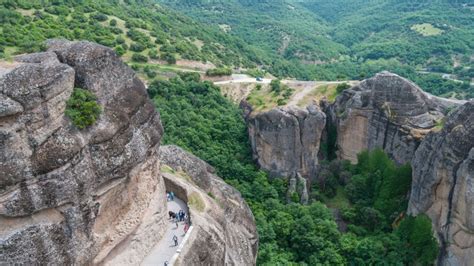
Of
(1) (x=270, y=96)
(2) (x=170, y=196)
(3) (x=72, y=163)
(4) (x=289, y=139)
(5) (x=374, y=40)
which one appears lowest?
(5) (x=374, y=40)

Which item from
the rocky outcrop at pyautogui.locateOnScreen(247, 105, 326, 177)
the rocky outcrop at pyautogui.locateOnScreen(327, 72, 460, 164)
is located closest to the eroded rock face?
the rocky outcrop at pyautogui.locateOnScreen(247, 105, 326, 177)

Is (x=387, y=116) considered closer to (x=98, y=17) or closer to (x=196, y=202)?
(x=196, y=202)

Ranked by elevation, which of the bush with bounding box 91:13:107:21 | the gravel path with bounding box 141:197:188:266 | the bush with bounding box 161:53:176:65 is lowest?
the bush with bounding box 161:53:176:65

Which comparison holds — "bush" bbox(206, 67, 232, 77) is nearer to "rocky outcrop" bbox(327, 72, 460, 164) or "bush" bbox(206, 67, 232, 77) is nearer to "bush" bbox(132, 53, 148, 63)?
"bush" bbox(132, 53, 148, 63)

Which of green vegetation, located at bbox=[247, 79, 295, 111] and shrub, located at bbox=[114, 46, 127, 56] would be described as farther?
shrub, located at bbox=[114, 46, 127, 56]

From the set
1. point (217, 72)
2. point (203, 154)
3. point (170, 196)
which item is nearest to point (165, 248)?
point (170, 196)
